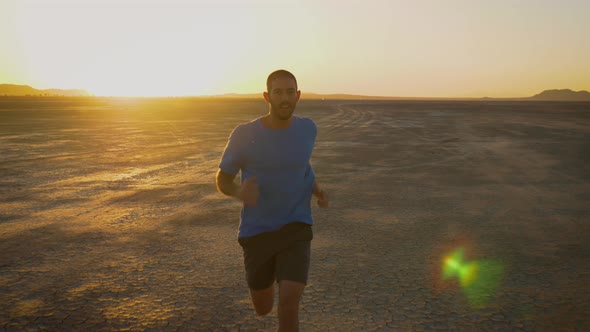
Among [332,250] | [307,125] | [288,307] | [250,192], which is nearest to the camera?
[250,192]

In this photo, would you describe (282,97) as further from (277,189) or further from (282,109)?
(277,189)

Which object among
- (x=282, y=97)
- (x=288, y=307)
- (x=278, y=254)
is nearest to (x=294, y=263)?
(x=278, y=254)

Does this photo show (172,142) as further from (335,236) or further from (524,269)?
(524,269)

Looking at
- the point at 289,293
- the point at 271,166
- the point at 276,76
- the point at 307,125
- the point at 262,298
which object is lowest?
the point at 262,298

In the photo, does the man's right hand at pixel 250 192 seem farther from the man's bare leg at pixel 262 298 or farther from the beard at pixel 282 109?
the man's bare leg at pixel 262 298

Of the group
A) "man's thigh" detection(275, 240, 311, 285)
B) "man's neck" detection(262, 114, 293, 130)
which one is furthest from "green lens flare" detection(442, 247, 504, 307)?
"man's neck" detection(262, 114, 293, 130)

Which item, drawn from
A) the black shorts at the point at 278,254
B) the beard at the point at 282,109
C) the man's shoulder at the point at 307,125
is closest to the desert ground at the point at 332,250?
the black shorts at the point at 278,254

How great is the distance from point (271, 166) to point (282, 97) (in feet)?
1.38

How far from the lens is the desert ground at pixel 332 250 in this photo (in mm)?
3965

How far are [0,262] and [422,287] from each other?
4.18 m

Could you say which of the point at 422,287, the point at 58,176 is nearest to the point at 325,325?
the point at 422,287

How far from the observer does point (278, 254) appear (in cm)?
321

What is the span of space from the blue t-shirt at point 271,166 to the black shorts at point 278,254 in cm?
5

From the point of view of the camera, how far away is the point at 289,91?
3.09 metres
